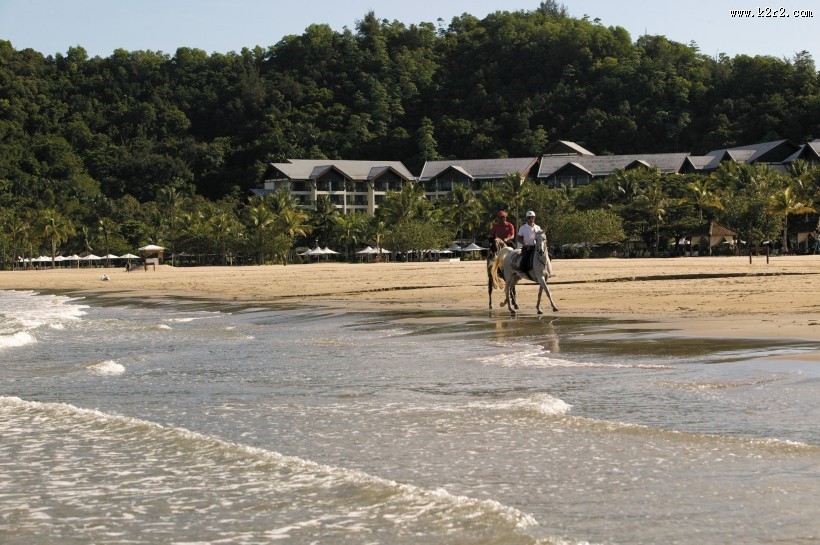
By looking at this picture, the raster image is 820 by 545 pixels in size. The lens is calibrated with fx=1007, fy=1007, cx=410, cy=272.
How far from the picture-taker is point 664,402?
840 cm

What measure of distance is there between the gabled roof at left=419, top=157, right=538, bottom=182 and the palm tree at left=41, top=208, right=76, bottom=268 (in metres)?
47.9

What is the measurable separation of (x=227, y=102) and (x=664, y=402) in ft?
565

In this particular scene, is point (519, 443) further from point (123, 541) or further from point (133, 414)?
point (133, 414)

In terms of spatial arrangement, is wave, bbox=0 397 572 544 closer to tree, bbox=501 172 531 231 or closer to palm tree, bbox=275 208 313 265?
tree, bbox=501 172 531 231

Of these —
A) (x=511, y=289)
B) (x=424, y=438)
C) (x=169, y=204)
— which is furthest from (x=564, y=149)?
(x=424, y=438)

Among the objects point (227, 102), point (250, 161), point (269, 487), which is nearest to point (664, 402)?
point (269, 487)

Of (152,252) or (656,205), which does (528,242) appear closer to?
(656,205)

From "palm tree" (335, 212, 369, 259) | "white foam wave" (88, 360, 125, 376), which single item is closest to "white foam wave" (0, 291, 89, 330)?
"white foam wave" (88, 360, 125, 376)

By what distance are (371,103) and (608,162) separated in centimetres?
5548

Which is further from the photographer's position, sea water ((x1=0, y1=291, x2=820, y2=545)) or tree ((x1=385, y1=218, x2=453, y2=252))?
tree ((x1=385, y1=218, x2=453, y2=252))

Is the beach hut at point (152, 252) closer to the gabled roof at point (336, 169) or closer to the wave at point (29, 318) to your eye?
the gabled roof at point (336, 169)

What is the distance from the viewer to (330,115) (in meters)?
171

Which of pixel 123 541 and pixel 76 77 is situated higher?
pixel 76 77

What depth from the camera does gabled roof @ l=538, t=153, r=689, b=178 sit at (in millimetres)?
124625
